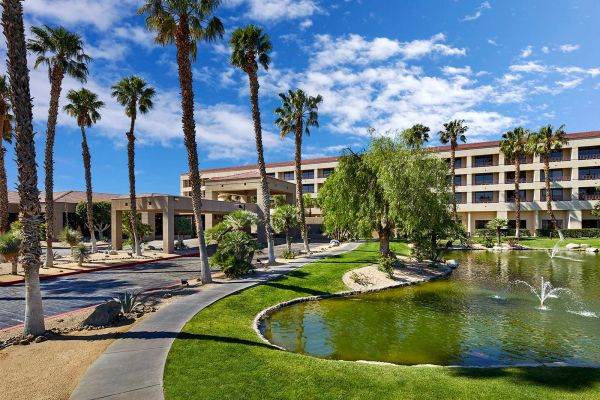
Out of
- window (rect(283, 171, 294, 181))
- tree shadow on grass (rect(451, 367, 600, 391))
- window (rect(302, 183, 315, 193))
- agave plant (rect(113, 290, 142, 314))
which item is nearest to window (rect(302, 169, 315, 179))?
window (rect(302, 183, 315, 193))

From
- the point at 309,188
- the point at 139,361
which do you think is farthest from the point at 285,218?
the point at 309,188

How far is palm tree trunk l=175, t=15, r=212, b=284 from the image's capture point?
788 inches

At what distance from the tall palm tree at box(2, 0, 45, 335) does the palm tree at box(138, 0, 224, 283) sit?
8999 mm

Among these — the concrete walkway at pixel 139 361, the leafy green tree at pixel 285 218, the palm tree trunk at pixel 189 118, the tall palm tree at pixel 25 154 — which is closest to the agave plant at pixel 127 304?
the concrete walkway at pixel 139 361

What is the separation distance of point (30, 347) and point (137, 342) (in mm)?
3055

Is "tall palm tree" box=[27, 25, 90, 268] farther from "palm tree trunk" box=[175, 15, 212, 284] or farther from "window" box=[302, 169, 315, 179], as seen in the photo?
"window" box=[302, 169, 315, 179]

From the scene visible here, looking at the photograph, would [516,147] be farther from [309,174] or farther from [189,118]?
[189,118]

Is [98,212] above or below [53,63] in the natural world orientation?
below

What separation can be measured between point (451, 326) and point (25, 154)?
1677 cm

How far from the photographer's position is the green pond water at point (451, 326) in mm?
11836

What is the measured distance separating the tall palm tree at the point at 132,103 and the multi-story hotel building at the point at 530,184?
72.9ft

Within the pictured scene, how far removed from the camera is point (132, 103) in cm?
3212

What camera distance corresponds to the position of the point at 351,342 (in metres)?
12.9

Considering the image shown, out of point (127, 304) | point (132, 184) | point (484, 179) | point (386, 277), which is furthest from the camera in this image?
point (484, 179)
